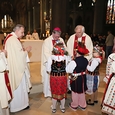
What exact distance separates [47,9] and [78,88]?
1542cm

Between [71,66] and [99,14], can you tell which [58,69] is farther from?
[99,14]

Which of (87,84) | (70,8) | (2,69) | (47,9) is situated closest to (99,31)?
(47,9)

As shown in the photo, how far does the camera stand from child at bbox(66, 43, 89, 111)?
2869mm

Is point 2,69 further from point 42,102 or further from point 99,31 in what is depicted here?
point 99,31


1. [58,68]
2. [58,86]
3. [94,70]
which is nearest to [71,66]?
[58,68]

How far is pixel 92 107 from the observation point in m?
3.49

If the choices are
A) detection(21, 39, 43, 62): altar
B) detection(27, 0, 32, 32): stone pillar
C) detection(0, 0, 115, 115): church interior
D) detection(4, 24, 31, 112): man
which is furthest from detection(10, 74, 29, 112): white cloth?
detection(27, 0, 32, 32): stone pillar

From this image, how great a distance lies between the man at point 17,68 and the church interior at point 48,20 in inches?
8.8

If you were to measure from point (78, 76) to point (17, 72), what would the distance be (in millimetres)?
1146

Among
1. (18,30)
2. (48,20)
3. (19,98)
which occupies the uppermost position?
(48,20)

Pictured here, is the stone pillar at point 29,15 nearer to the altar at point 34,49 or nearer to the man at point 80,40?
the altar at point 34,49

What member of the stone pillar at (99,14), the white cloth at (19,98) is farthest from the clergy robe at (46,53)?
the stone pillar at (99,14)

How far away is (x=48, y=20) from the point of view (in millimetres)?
16047

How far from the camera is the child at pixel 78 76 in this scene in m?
2.87
